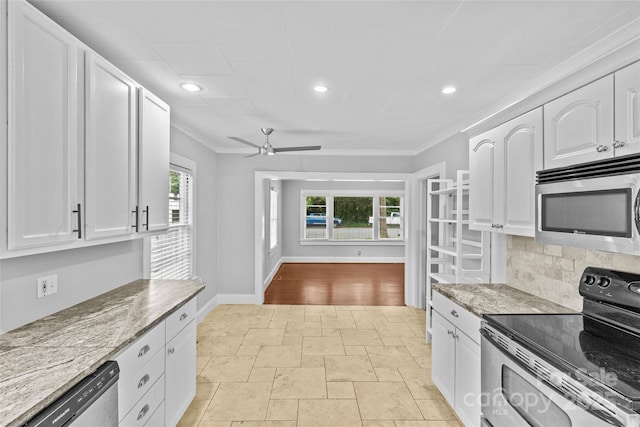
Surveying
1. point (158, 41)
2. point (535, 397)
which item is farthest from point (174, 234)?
point (535, 397)

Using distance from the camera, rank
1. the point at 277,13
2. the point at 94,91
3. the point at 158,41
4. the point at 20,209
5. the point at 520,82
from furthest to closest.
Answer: the point at 520,82 → the point at 158,41 → the point at 94,91 → the point at 277,13 → the point at 20,209

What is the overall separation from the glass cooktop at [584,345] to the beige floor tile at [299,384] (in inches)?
62.2

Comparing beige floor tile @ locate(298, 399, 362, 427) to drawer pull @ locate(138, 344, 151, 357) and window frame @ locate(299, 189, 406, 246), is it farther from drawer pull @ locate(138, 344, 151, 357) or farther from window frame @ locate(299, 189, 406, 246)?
window frame @ locate(299, 189, 406, 246)

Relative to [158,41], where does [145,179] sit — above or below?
below

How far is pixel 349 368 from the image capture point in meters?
3.10

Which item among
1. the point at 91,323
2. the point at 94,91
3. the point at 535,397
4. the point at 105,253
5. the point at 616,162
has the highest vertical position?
the point at 94,91

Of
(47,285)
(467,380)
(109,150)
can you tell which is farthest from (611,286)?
(47,285)

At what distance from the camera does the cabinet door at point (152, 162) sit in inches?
87.4

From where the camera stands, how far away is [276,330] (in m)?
4.06

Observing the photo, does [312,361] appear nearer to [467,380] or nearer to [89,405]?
[467,380]

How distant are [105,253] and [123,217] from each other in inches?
20.6

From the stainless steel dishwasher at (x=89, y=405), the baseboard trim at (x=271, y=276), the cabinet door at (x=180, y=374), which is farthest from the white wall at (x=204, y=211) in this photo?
the stainless steel dishwasher at (x=89, y=405)

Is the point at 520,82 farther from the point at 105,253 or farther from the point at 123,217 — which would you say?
the point at 105,253

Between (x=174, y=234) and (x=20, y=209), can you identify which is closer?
(x=20, y=209)
